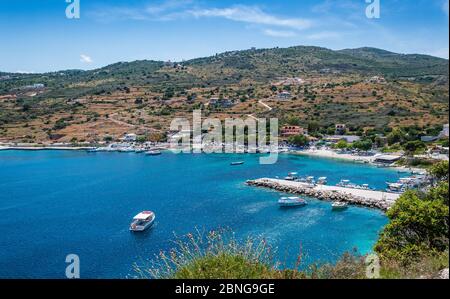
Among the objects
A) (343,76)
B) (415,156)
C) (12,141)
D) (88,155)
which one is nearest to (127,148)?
(88,155)

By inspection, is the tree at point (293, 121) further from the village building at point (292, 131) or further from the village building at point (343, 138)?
the village building at point (343, 138)

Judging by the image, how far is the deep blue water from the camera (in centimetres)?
1522

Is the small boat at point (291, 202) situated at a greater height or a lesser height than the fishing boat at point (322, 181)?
lesser

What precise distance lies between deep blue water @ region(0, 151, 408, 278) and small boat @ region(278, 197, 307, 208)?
42 cm

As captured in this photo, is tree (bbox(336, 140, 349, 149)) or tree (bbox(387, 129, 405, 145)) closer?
tree (bbox(387, 129, 405, 145))

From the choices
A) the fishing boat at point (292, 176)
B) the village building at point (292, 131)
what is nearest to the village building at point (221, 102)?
the village building at point (292, 131)

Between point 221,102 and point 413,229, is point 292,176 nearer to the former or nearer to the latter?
point 413,229

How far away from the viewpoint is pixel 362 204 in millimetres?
20969

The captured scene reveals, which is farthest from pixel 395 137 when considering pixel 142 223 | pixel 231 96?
pixel 231 96

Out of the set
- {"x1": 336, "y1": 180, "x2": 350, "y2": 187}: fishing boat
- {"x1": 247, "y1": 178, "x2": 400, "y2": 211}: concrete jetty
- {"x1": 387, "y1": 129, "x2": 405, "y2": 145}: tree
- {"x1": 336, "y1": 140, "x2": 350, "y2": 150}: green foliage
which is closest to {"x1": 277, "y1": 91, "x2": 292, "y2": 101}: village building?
{"x1": 336, "y1": 140, "x2": 350, "y2": 150}: green foliage

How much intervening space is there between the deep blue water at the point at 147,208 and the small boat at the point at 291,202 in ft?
1.38

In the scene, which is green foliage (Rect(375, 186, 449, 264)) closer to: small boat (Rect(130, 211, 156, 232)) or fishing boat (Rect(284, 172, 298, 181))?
small boat (Rect(130, 211, 156, 232))

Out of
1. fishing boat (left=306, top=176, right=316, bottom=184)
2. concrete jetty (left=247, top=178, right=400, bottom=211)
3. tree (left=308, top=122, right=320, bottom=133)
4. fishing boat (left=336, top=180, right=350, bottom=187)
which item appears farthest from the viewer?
tree (left=308, top=122, right=320, bottom=133)

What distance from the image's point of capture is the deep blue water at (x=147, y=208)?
15.2 metres
